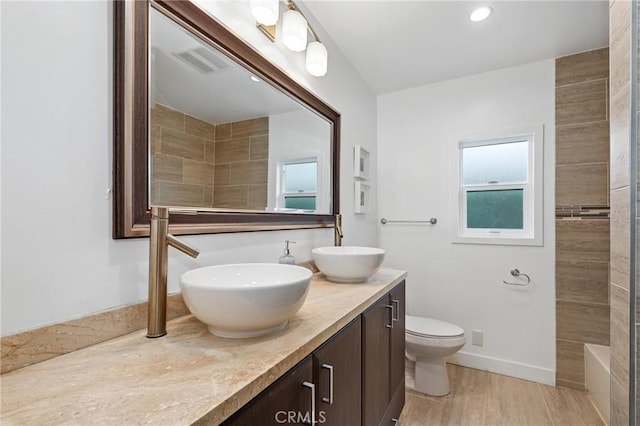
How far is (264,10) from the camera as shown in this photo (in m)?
1.20

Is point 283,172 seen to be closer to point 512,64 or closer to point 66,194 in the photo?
point 66,194

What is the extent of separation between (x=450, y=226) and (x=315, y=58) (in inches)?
69.3

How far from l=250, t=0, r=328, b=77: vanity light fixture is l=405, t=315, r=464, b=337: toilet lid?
70.1 inches

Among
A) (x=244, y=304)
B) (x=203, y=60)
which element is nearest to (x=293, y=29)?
(x=203, y=60)

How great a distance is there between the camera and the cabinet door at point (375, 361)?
3.84 feet

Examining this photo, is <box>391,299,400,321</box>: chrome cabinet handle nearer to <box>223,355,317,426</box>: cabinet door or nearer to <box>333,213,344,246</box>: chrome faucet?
<box>333,213,344,246</box>: chrome faucet

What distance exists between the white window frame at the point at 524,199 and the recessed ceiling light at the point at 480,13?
3.07 feet

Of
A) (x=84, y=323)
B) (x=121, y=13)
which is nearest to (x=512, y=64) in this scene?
(x=121, y=13)

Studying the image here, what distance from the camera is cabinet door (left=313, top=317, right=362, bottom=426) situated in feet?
2.82

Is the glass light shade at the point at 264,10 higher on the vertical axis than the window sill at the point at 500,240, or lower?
higher

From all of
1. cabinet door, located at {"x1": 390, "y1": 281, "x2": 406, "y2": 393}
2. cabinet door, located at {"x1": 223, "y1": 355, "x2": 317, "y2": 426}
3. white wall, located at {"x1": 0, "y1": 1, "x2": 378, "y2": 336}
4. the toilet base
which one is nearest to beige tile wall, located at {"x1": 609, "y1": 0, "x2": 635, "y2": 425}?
cabinet door, located at {"x1": 390, "y1": 281, "x2": 406, "y2": 393}

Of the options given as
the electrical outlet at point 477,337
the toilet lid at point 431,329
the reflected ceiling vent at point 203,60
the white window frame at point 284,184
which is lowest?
the electrical outlet at point 477,337

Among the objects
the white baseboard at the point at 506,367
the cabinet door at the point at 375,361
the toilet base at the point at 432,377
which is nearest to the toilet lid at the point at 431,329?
the toilet base at the point at 432,377

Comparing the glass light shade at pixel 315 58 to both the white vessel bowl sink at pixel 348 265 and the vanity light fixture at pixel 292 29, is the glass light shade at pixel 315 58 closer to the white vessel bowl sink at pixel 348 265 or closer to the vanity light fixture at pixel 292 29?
the vanity light fixture at pixel 292 29
